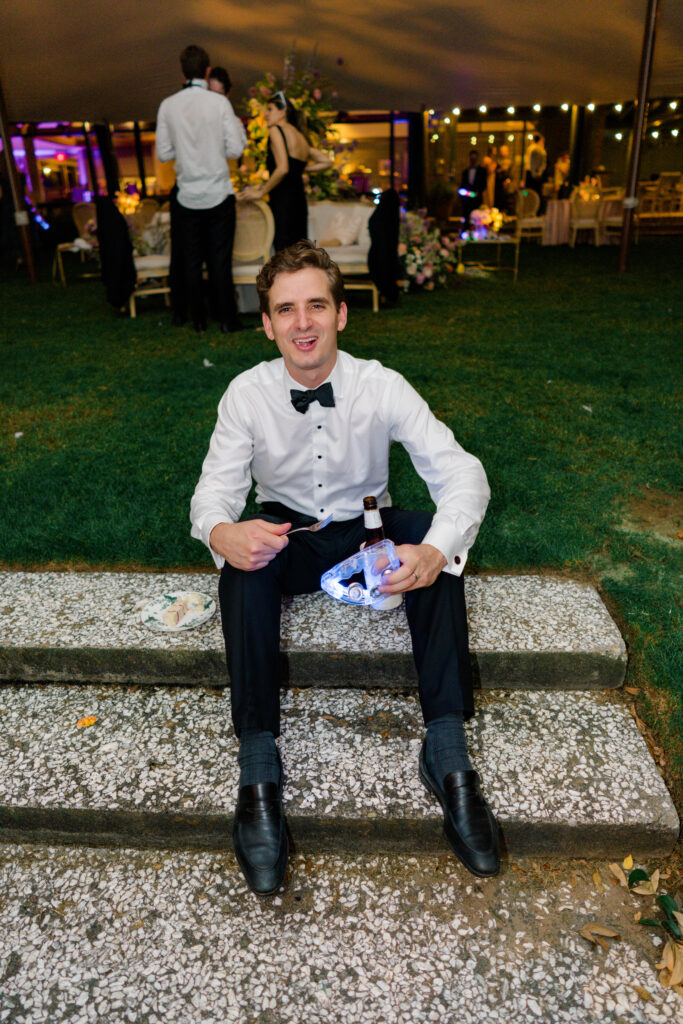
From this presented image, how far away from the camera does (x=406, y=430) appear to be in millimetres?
2000

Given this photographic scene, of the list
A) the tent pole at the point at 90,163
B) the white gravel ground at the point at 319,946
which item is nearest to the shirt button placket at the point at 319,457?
the white gravel ground at the point at 319,946

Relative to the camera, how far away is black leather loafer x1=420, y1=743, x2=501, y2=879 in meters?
1.53

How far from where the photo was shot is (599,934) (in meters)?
1.45

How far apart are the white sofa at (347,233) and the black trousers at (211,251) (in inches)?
51.5

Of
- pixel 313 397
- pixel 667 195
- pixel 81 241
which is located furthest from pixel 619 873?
pixel 667 195

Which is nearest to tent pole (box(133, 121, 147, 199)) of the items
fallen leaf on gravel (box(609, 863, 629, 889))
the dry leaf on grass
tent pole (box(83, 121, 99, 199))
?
tent pole (box(83, 121, 99, 199))

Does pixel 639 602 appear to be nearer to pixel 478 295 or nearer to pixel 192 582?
pixel 192 582

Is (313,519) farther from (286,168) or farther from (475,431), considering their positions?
(286,168)

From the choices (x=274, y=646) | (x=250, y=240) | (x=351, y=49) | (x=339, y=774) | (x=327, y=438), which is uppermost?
(x=351, y=49)

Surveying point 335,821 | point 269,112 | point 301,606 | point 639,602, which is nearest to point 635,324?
point 269,112

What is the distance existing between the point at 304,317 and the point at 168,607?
0.97m

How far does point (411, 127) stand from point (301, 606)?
15.7m

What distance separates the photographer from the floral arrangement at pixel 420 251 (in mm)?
7598

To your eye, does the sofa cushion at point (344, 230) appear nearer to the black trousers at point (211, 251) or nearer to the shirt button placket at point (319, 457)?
the black trousers at point (211, 251)
